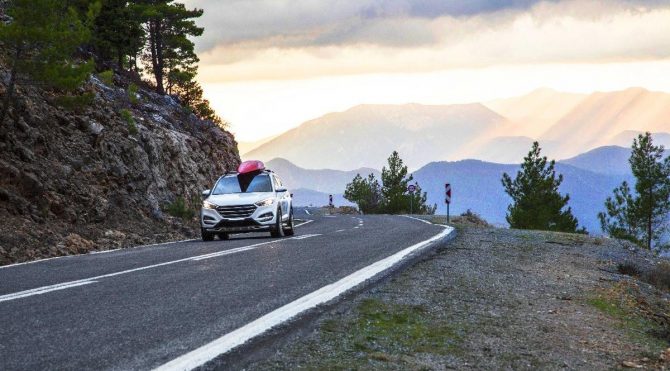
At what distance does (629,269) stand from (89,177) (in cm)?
1501

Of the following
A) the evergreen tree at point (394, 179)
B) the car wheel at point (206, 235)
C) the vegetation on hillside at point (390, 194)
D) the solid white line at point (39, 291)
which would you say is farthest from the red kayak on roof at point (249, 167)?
the evergreen tree at point (394, 179)

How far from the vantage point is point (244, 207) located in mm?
18156

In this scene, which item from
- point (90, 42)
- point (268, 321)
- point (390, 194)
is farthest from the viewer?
point (390, 194)

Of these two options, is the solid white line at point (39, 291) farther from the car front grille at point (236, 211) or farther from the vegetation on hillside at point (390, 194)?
the vegetation on hillside at point (390, 194)

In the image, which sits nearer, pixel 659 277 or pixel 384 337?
pixel 384 337

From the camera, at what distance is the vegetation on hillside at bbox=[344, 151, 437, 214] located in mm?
73125

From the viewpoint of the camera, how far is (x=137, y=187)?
77.7 ft

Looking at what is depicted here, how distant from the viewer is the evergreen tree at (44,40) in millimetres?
16891

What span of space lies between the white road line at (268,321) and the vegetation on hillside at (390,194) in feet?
199

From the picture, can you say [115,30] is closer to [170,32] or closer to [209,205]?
[170,32]

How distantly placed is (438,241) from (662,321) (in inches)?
283

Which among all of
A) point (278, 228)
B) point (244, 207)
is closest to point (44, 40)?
point (244, 207)

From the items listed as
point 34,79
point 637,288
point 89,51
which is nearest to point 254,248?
point 637,288

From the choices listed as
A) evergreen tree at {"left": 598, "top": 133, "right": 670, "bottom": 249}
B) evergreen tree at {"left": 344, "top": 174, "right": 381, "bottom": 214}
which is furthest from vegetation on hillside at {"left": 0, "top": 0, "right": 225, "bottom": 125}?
evergreen tree at {"left": 598, "top": 133, "right": 670, "bottom": 249}
